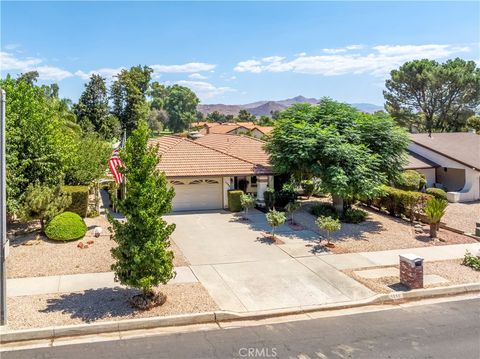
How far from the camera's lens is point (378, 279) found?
1295 centimetres

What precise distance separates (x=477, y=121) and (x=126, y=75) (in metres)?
46.6

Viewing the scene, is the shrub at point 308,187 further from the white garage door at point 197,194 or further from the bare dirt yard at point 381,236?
the white garage door at point 197,194

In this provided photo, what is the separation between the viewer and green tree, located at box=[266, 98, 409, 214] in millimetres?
19297

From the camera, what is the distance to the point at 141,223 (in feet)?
33.4

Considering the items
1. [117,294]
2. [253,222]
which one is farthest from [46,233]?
[253,222]

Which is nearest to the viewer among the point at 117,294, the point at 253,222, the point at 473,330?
the point at 473,330

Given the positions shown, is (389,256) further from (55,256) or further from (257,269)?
(55,256)

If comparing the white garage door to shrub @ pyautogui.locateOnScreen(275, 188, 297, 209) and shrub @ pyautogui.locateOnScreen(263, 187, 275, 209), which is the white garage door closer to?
shrub @ pyautogui.locateOnScreen(263, 187, 275, 209)

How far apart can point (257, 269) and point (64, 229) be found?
7.87m

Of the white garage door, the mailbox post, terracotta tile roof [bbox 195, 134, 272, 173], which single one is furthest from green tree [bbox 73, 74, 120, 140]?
the mailbox post

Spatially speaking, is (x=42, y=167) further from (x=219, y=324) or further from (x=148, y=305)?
(x=219, y=324)

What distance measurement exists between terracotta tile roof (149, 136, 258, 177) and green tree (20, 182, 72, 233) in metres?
6.74

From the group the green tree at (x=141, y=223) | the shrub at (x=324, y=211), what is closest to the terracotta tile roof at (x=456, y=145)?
the shrub at (x=324, y=211)

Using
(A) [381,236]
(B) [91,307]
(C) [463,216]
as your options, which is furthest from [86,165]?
(C) [463,216]
